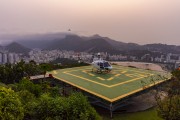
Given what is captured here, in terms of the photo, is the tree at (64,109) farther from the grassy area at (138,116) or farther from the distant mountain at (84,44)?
the distant mountain at (84,44)

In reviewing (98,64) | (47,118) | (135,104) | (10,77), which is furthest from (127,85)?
(10,77)

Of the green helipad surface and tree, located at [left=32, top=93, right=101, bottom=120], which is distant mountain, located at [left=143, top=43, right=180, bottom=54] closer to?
the green helipad surface

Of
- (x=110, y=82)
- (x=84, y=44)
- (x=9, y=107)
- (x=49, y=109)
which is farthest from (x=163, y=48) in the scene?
(x=9, y=107)

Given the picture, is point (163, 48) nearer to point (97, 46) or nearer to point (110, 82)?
point (97, 46)

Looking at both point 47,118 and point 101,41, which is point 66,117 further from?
point 101,41

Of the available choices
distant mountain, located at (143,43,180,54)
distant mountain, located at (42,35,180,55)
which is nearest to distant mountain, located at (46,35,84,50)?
distant mountain, located at (42,35,180,55)

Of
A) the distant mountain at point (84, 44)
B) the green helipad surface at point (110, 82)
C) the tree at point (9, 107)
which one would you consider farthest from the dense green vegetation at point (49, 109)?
the distant mountain at point (84, 44)

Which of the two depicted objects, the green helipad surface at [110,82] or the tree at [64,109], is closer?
the tree at [64,109]
